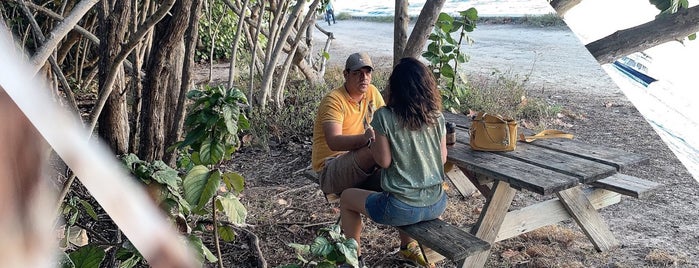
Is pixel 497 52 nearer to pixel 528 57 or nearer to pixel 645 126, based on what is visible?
pixel 528 57

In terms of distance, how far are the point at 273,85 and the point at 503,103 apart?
2319 mm

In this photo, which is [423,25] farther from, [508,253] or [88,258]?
[88,258]

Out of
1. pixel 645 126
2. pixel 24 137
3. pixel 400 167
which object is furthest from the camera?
pixel 645 126

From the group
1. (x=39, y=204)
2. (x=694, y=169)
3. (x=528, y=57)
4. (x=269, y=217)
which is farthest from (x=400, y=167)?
(x=528, y=57)

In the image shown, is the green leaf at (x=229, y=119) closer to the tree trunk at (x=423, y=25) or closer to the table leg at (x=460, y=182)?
the table leg at (x=460, y=182)

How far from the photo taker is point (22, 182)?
1.34ft

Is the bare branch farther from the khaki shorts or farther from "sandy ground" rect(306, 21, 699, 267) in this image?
"sandy ground" rect(306, 21, 699, 267)

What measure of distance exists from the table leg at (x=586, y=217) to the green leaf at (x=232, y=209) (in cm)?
179

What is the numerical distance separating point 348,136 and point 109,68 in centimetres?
110

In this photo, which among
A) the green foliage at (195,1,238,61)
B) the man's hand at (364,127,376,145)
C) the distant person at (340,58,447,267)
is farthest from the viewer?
the green foliage at (195,1,238,61)

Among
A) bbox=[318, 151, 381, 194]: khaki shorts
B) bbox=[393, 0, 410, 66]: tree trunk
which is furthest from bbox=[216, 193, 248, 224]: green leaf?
bbox=[393, 0, 410, 66]: tree trunk

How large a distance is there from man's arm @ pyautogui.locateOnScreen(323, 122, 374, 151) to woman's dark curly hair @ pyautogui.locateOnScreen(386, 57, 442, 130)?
271 mm

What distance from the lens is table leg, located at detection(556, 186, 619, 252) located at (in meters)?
3.32

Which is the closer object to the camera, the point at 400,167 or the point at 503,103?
the point at 400,167
